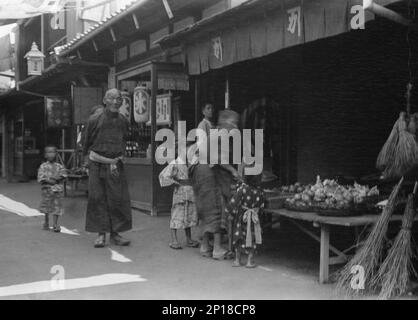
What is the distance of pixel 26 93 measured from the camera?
61.5 ft

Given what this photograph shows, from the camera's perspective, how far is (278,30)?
5.87m

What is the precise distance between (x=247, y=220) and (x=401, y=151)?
5.94 feet

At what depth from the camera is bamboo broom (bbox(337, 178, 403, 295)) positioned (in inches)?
188

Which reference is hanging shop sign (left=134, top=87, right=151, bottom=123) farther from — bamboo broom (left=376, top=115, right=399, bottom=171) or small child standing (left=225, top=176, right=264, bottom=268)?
bamboo broom (left=376, top=115, right=399, bottom=171)

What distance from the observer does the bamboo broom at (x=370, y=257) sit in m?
4.78

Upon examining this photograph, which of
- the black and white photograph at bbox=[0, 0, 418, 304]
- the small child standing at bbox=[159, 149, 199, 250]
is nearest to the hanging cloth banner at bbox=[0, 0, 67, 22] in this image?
the black and white photograph at bbox=[0, 0, 418, 304]

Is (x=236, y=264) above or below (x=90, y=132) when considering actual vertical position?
below

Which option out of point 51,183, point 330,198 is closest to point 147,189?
point 51,183

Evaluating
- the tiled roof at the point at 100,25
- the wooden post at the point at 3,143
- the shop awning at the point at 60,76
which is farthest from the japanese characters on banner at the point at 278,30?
the wooden post at the point at 3,143

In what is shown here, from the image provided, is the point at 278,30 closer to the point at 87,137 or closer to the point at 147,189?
the point at 87,137

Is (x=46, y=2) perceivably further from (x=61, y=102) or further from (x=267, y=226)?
(x=267, y=226)

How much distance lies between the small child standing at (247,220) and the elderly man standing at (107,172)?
1862mm

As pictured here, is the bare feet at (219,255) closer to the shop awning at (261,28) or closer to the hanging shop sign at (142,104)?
the shop awning at (261,28)
